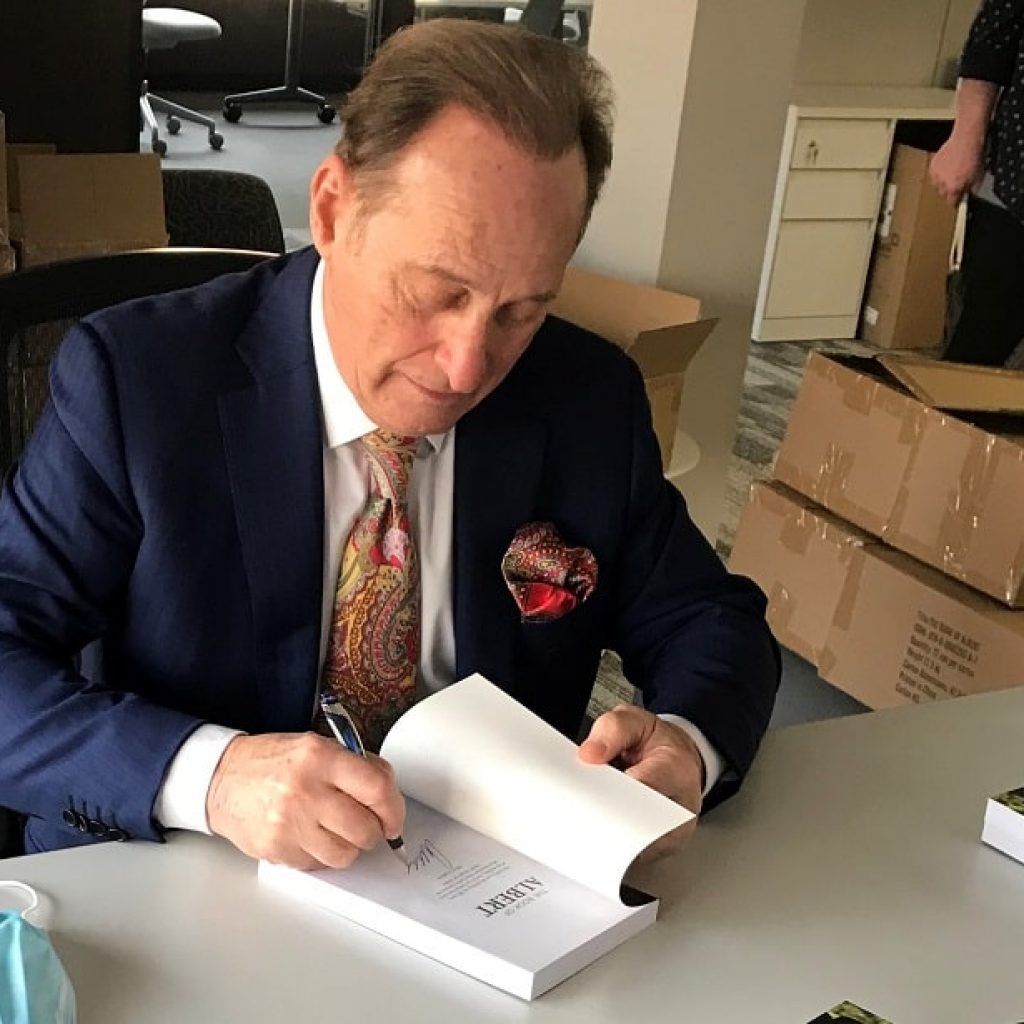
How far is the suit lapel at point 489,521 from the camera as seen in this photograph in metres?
1.39

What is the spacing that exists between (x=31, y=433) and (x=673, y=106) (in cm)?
151

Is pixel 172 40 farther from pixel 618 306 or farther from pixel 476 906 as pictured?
pixel 476 906

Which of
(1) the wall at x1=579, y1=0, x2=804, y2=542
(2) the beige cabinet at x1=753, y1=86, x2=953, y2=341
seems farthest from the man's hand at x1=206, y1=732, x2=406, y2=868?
(2) the beige cabinet at x1=753, y1=86, x2=953, y2=341

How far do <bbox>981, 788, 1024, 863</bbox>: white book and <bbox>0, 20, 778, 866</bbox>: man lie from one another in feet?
0.63

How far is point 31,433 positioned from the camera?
147cm

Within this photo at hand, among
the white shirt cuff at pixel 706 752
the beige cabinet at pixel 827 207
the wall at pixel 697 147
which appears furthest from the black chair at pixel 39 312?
the beige cabinet at pixel 827 207

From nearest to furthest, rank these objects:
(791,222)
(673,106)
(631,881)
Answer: (631,881) → (673,106) → (791,222)

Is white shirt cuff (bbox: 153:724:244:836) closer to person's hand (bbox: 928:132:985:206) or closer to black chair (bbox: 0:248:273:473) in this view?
black chair (bbox: 0:248:273:473)

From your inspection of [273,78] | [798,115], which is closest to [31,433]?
[273,78]

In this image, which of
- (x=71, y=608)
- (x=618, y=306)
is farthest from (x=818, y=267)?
(x=71, y=608)

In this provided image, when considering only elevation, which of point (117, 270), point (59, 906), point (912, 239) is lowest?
point (912, 239)

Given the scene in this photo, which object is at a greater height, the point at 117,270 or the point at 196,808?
the point at 117,270

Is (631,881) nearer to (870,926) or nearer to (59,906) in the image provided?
(870,926)

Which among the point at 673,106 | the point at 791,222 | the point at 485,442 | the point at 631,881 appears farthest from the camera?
the point at 791,222
